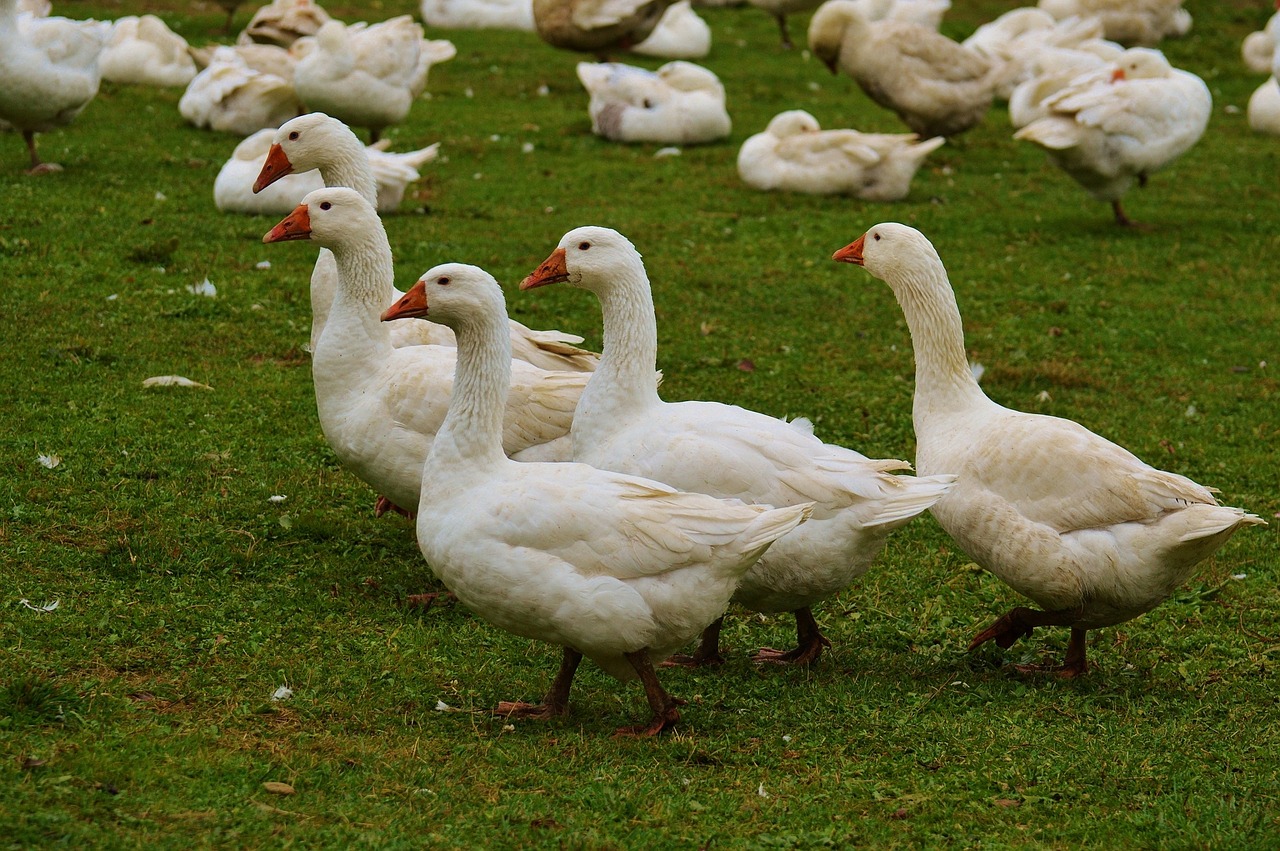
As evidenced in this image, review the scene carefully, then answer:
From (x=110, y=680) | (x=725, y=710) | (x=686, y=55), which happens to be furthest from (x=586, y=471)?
(x=686, y=55)

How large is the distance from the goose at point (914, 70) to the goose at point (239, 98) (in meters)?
6.17

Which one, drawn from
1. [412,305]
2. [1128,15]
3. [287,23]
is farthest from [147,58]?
[1128,15]

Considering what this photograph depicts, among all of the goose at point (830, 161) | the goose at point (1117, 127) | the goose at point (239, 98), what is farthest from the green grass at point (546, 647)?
the goose at point (239, 98)

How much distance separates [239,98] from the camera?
14594mm

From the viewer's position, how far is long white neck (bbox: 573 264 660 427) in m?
5.89

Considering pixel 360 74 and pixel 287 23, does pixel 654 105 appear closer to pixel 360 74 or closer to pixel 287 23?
pixel 360 74

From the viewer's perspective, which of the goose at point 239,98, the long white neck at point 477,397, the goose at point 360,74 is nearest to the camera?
the long white neck at point 477,397

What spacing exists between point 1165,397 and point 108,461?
6.73 m

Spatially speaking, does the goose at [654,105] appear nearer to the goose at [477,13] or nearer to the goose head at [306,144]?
the goose at [477,13]

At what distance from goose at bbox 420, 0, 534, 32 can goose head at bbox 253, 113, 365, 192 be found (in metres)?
15.6

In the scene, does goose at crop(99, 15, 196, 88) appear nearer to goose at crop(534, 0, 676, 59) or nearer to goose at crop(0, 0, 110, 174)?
goose at crop(0, 0, 110, 174)

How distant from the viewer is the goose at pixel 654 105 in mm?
15758

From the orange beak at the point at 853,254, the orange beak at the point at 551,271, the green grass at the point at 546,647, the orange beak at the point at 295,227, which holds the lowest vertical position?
the green grass at the point at 546,647

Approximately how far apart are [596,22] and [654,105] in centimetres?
226
